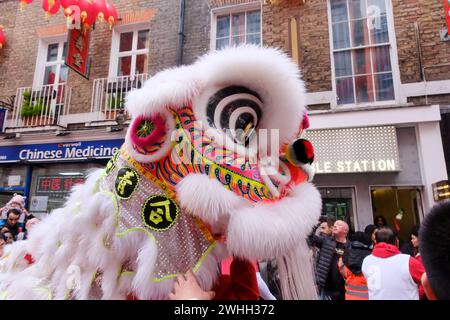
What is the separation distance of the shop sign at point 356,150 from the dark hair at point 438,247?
483 centimetres

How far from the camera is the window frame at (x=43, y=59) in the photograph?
26.2 ft

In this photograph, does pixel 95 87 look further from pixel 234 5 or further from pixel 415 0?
pixel 415 0

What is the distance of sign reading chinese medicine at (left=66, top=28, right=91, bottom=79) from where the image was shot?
675cm

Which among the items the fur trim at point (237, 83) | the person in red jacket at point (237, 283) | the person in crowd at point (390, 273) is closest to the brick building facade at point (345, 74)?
the person in crowd at point (390, 273)

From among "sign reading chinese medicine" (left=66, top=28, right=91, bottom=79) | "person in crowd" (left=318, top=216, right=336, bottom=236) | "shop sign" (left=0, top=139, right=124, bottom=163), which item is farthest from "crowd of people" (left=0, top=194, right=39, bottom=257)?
"sign reading chinese medicine" (left=66, top=28, right=91, bottom=79)

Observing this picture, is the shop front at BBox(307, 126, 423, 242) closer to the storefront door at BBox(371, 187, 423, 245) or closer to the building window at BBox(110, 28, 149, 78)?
the storefront door at BBox(371, 187, 423, 245)

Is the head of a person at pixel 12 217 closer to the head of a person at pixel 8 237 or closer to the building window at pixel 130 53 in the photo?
the head of a person at pixel 8 237

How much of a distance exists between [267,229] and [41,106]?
822 cm

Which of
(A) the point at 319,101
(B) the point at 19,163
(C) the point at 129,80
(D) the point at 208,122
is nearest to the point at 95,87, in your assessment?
(C) the point at 129,80

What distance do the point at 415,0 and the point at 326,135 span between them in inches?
115

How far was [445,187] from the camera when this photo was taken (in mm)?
4664

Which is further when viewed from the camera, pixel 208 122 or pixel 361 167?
pixel 361 167
